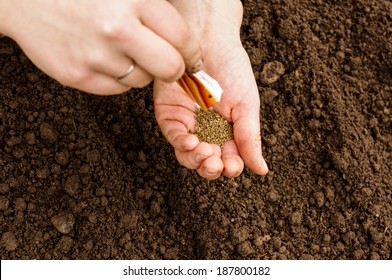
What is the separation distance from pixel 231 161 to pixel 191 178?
0.99 ft

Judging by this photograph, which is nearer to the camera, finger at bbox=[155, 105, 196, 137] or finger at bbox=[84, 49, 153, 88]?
finger at bbox=[84, 49, 153, 88]

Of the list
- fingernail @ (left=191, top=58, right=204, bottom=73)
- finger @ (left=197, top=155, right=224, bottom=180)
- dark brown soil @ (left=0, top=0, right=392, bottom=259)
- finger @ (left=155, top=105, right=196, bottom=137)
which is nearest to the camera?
fingernail @ (left=191, top=58, right=204, bottom=73)

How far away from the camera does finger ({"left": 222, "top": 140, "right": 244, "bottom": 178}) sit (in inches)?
59.9

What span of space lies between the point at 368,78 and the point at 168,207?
0.88 m

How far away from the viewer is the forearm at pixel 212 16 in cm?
181

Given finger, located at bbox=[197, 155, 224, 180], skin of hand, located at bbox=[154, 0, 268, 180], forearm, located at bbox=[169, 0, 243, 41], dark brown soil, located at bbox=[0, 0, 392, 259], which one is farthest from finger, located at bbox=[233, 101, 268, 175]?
forearm, located at bbox=[169, 0, 243, 41]


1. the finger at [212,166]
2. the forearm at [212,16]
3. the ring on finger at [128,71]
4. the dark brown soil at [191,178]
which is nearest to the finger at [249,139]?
the finger at [212,166]

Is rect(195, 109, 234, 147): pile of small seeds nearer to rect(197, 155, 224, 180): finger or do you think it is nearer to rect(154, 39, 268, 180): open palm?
rect(154, 39, 268, 180): open palm

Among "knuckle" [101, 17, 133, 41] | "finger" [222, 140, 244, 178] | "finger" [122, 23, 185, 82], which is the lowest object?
"finger" [222, 140, 244, 178]

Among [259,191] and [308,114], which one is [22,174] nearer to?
[259,191]

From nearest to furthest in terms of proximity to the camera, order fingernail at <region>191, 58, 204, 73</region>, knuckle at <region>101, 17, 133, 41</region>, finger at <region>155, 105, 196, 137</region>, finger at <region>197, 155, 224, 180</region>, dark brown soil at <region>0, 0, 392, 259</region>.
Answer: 1. knuckle at <region>101, 17, 133, 41</region>
2. fingernail at <region>191, 58, 204, 73</region>
3. finger at <region>197, 155, 224, 180</region>
4. finger at <region>155, 105, 196, 137</region>
5. dark brown soil at <region>0, 0, 392, 259</region>

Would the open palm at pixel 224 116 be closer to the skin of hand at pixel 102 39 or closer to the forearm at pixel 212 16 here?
the forearm at pixel 212 16

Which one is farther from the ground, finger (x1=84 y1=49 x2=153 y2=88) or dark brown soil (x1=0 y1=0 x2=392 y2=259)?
finger (x1=84 y1=49 x2=153 y2=88)

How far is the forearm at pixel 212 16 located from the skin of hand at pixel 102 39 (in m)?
0.54
